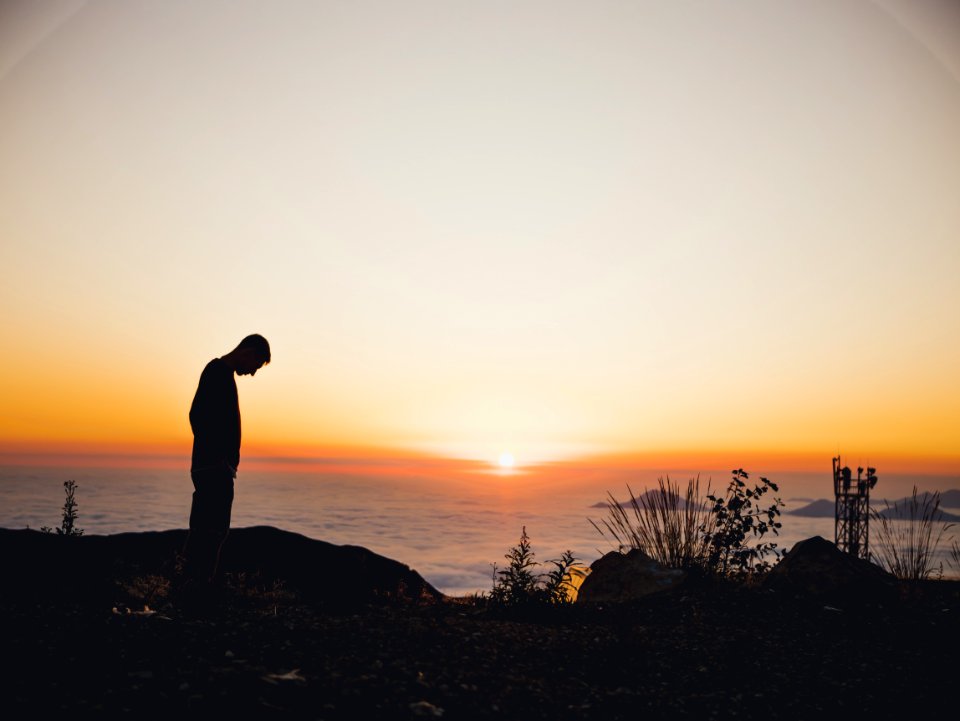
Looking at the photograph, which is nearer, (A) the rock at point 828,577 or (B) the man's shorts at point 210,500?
(B) the man's shorts at point 210,500

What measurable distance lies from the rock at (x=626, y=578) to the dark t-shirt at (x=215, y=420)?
457cm

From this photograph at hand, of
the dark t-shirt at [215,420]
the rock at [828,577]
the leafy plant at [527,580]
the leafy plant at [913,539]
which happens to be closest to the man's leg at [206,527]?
the dark t-shirt at [215,420]

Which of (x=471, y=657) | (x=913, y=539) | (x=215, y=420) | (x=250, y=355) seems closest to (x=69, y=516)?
(x=215, y=420)

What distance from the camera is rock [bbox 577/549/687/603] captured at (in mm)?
8289

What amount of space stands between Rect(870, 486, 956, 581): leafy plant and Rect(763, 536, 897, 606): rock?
50.3 inches

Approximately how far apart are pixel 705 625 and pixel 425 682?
3.50 m

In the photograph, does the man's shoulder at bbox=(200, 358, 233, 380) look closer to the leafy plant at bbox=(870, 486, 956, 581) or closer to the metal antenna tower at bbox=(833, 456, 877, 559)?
the leafy plant at bbox=(870, 486, 956, 581)

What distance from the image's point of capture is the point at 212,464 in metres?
6.05

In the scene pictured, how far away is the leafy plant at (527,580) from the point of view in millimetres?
7410

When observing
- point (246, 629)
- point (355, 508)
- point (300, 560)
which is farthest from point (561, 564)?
point (355, 508)

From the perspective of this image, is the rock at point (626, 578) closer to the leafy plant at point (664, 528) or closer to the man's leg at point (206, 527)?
the leafy plant at point (664, 528)

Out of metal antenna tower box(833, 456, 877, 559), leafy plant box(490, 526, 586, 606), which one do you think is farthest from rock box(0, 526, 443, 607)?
metal antenna tower box(833, 456, 877, 559)

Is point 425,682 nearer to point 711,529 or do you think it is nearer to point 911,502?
point 711,529

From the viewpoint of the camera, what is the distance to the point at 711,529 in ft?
31.9
